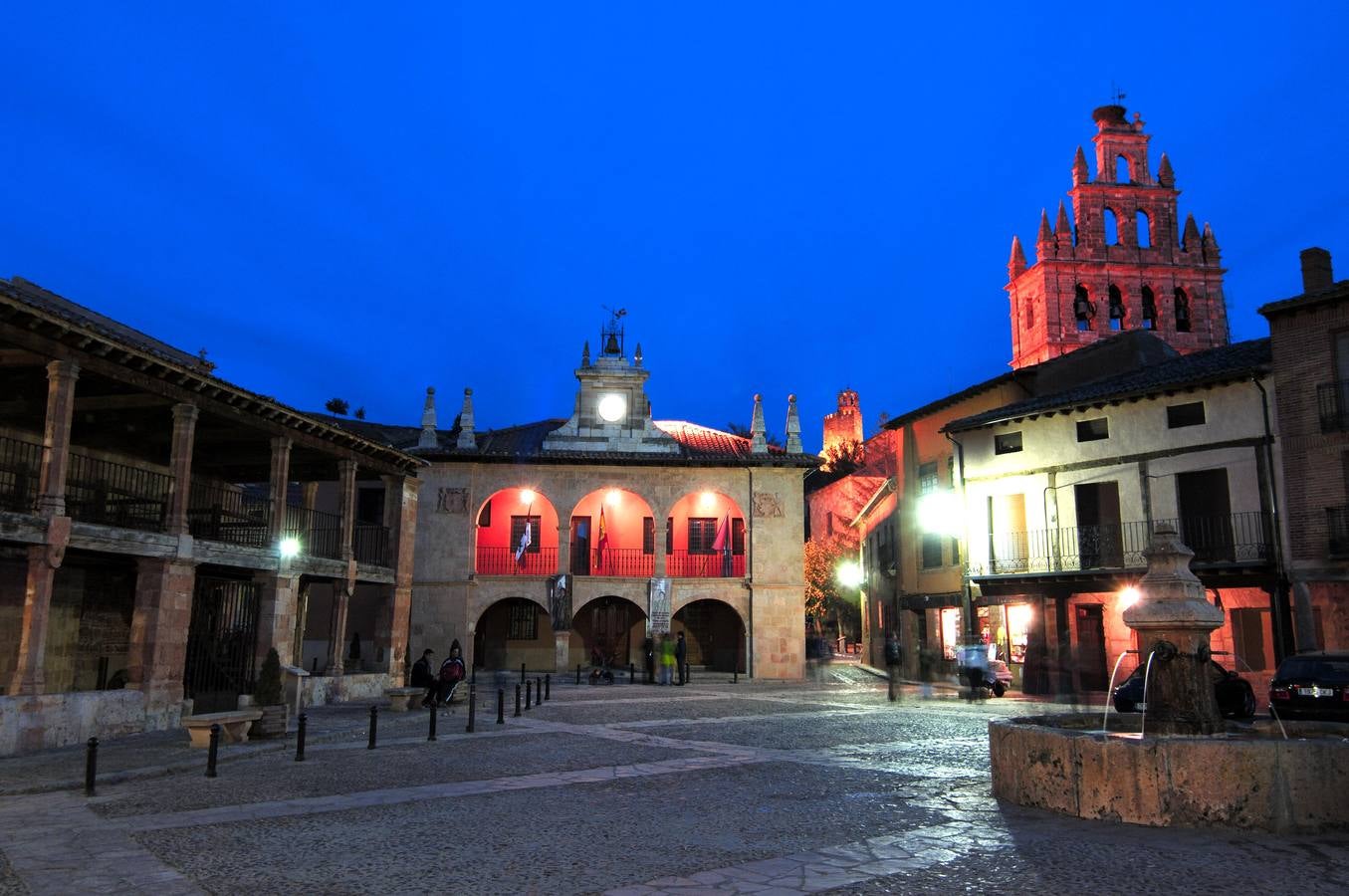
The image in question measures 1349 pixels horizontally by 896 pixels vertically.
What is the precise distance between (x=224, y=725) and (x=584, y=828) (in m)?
8.43

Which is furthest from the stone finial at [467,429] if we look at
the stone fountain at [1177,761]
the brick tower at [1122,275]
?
the brick tower at [1122,275]

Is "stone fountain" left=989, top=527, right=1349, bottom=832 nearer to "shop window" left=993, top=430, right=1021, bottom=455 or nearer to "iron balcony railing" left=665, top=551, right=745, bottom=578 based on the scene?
"shop window" left=993, top=430, right=1021, bottom=455

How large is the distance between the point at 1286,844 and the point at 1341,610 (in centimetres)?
1740

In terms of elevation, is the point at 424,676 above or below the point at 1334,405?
below

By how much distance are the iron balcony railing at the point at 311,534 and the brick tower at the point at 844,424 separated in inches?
2554

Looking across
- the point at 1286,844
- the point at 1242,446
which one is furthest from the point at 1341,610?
the point at 1286,844

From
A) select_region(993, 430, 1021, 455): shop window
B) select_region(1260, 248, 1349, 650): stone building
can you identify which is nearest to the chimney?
select_region(1260, 248, 1349, 650): stone building

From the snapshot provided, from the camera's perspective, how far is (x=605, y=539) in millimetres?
34250

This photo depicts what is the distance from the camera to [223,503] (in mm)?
24828

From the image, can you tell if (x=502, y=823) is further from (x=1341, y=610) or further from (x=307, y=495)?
(x=307, y=495)

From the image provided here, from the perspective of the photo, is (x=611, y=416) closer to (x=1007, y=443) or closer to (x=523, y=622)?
(x=523, y=622)

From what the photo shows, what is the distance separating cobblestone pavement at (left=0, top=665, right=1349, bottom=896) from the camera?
20.4ft

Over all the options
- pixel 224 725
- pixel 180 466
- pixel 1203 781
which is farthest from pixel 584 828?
pixel 180 466

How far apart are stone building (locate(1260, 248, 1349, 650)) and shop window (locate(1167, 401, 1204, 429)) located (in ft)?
6.92
